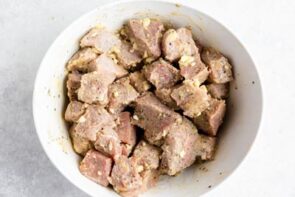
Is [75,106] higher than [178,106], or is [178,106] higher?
[178,106]

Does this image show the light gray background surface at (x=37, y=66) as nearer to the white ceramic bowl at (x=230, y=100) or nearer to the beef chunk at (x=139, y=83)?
the white ceramic bowl at (x=230, y=100)

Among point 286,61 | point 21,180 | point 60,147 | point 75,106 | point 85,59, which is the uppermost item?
point 286,61

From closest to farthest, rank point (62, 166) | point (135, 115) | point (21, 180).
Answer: point (62, 166) < point (135, 115) < point (21, 180)

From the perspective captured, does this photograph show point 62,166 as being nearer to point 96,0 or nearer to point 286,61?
point 96,0

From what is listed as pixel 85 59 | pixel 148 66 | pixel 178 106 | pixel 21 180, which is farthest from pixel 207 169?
pixel 21 180

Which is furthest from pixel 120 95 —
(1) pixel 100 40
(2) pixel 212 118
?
(2) pixel 212 118

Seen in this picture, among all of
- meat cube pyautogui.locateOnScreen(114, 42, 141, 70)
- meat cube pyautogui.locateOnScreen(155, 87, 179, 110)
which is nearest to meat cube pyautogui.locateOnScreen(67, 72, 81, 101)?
meat cube pyautogui.locateOnScreen(114, 42, 141, 70)

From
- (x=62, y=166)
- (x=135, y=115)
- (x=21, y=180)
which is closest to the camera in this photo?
(x=62, y=166)

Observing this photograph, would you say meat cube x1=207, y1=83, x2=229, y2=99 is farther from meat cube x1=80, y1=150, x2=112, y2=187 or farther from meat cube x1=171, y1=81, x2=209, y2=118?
meat cube x1=80, y1=150, x2=112, y2=187
